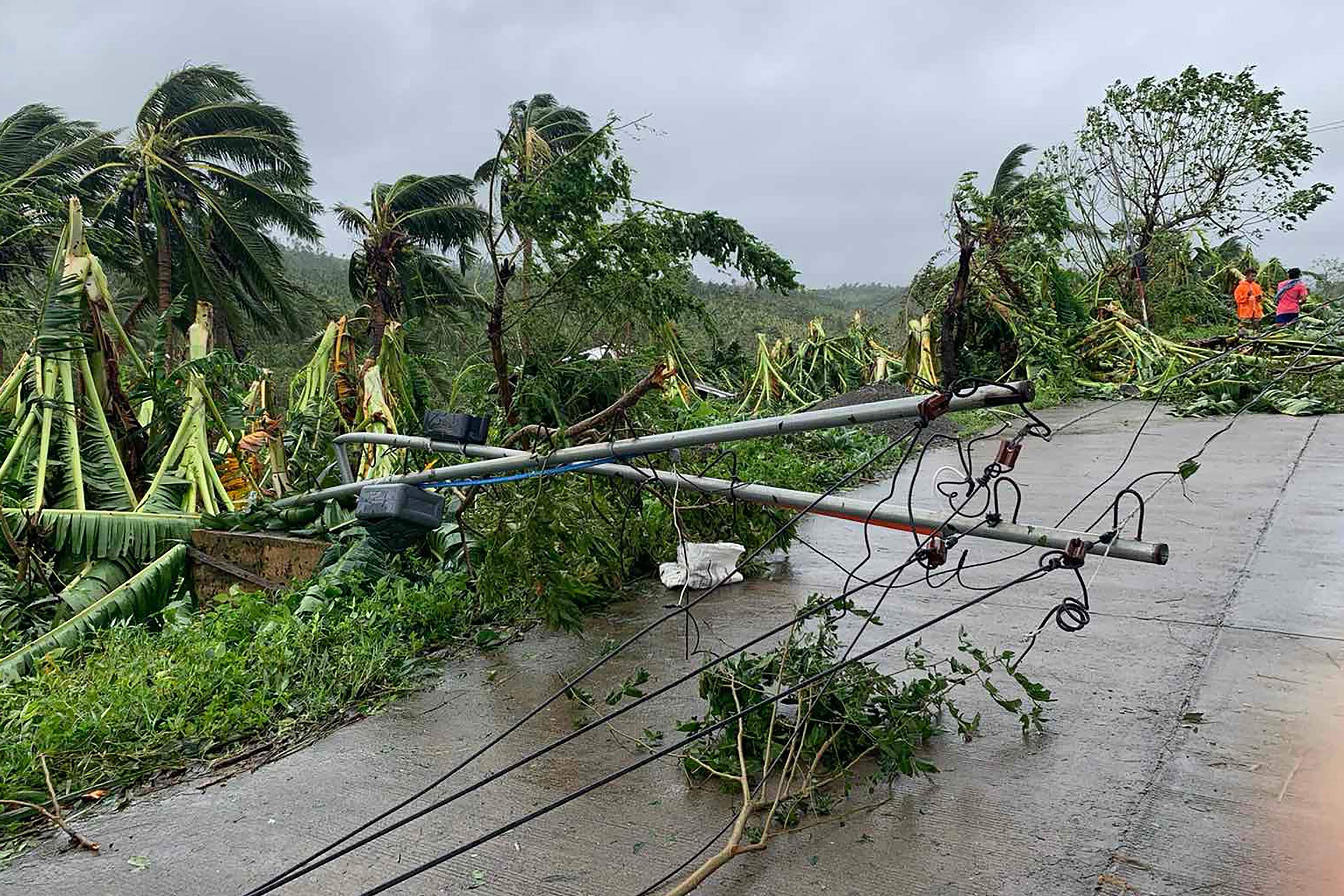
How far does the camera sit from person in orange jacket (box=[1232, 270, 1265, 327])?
16.0 meters

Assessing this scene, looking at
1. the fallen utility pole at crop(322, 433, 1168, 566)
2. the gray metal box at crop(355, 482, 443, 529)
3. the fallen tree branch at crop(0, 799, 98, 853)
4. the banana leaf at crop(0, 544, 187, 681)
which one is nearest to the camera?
the fallen utility pole at crop(322, 433, 1168, 566)

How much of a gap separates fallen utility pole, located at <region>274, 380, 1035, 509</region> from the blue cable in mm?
13

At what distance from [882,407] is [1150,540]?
3786 mm

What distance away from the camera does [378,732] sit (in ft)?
12.4

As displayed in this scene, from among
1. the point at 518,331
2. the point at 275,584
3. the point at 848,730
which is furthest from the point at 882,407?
the point at 275,584

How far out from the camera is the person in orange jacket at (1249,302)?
16.0m

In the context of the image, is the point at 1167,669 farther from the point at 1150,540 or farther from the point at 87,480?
the point at 87,480

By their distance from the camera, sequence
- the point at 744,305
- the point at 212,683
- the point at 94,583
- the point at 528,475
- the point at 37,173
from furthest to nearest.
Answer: the point at 744,305, the point at 37,173, the point at 94,583, the point at 528,475, the point at 212,683

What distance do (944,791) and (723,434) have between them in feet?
4.54

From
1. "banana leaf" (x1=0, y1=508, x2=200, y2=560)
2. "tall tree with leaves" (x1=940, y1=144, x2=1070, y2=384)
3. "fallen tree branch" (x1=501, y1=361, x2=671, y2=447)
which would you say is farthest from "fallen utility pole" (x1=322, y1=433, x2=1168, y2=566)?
"tall tree with leaves" (x1=940, y1=144, x2=1070, y2=384)

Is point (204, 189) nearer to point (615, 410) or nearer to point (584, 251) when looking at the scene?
point (584, 251)

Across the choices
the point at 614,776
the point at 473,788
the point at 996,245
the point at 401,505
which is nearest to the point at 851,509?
the point at 614,776

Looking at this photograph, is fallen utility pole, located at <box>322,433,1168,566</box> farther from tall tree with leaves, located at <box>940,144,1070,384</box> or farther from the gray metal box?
tall tree with leaves, located at <box>940,144,1070,384</box>

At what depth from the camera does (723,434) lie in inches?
133
